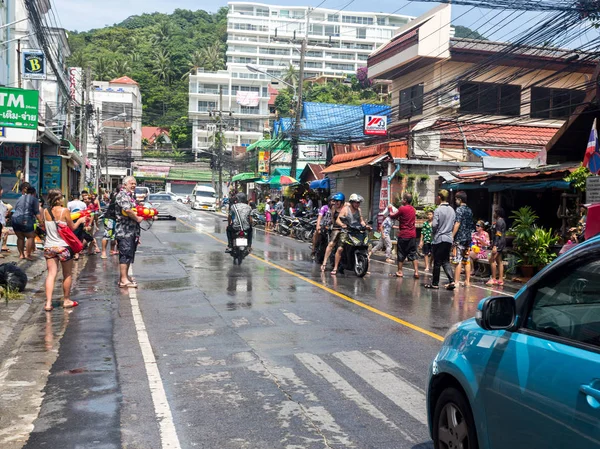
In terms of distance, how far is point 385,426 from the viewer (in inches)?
207

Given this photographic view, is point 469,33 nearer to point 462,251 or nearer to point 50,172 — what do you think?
point 462,251

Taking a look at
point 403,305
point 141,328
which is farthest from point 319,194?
point 141,328

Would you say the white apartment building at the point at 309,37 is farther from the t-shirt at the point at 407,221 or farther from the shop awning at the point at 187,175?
the t-shirt at the point at 407,221

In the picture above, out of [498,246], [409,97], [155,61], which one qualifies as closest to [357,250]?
[498,246]

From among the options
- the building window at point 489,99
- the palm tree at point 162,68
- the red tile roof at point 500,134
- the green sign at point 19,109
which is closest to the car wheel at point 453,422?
the green sign at point 19,109

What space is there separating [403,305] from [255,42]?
13233cm

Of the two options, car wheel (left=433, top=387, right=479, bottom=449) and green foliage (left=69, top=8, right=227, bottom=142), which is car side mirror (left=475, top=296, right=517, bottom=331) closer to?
car wheel (left=433, top=387, right=479, bottom=449)

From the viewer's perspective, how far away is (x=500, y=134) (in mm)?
30016

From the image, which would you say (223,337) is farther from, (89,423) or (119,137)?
(119,137)

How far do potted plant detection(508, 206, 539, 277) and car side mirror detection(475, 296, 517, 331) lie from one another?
12830 millimetres

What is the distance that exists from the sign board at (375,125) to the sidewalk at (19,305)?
16.1m

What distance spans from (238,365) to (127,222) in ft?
19.9

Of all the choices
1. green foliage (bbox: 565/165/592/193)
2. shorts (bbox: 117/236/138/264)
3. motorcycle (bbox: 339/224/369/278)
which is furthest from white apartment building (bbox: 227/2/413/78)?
shorts (bbox: 117/236/138/264)

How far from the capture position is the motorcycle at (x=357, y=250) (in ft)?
50.1
